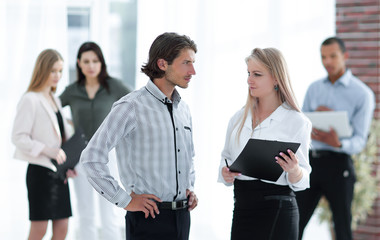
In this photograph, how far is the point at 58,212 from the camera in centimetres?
335

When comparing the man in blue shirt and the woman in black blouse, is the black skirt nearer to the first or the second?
the woman in black blouse

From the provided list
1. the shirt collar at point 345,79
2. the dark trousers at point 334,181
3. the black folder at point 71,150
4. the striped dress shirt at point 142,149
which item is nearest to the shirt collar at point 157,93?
the striped dress shirt at point 142,149

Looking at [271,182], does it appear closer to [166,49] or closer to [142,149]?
[142,149]

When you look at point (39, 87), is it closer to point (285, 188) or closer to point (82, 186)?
point (82, 186)

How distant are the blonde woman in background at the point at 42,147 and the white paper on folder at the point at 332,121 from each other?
168 centimetres

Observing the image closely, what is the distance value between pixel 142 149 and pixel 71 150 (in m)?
1.27

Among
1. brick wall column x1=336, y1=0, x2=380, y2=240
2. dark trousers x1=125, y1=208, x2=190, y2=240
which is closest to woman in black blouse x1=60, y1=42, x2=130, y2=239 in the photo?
dark trousers x1=125, y1=208, x2=190, y2=240

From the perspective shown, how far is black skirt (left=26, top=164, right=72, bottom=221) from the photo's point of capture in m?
3.29

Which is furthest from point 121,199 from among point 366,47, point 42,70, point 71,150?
point 366,47

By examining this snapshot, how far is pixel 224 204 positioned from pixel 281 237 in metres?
2.34

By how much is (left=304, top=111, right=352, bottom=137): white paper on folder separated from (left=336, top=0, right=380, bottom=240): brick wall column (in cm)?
139

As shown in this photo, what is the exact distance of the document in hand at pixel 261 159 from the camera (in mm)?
2213

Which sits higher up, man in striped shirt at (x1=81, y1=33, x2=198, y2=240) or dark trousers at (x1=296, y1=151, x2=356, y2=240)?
man in striped shirt at (x1=81, y1=33, x2=198, y2=240)

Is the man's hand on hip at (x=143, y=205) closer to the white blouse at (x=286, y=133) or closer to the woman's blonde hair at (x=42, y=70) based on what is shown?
the white blouse at (x=286, y=133)
